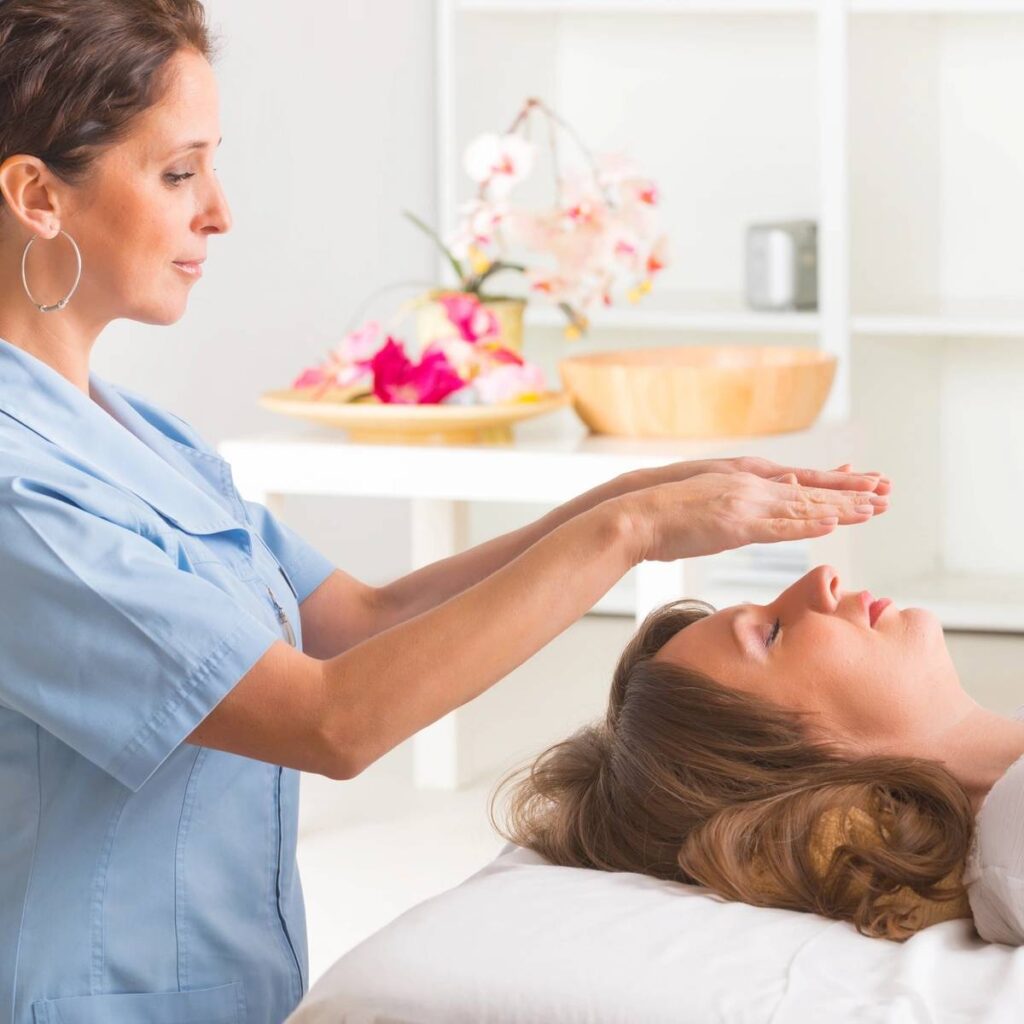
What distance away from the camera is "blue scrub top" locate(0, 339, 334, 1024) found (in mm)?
1247

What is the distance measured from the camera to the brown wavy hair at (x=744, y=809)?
1.33m

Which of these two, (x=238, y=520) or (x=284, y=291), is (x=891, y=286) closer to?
(x=284, y=291)

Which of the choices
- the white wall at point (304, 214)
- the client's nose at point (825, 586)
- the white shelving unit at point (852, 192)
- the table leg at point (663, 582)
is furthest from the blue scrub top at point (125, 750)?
the white shelving unit at point (852, 192)

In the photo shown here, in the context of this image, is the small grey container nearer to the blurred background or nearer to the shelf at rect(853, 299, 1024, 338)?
the blurred background

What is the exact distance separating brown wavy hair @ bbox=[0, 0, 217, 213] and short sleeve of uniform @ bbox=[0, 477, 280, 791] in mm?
276

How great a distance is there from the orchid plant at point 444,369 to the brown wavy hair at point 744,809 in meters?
1.29

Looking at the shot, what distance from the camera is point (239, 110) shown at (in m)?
3.98

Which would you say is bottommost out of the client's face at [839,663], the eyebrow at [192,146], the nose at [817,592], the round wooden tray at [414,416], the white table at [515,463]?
the client's face at [839,663]

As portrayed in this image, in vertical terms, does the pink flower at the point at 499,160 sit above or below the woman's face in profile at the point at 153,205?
above

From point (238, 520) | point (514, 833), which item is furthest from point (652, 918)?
point (238, 520)

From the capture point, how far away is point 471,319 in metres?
2.98

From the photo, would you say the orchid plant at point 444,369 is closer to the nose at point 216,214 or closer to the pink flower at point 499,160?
the pink flower at point 499,160

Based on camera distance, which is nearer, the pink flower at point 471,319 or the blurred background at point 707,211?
the pink flower at point 471,319

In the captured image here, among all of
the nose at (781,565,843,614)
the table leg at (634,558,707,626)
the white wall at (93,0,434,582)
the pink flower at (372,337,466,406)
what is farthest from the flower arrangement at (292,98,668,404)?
the nose at (781,565,843,614)
